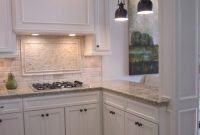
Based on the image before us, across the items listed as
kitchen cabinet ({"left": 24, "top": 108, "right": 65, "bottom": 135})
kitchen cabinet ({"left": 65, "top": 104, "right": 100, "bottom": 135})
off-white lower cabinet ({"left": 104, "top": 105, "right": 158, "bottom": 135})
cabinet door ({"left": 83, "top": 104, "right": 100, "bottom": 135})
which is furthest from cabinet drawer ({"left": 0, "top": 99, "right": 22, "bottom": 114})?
off-white lower cabinet ({"left": 104, "top": 105, "right": 158, "bottom": 135})

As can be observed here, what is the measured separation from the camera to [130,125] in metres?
2.66

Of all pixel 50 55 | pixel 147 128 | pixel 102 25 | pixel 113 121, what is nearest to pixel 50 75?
pixel 50 55

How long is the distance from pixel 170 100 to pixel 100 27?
1.68 metres

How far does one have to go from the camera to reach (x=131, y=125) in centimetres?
264

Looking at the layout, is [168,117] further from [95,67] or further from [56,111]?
[95,67]

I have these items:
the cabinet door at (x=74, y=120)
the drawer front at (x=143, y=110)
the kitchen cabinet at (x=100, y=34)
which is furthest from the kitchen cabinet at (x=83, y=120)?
the kitchen cabinet at (x=100, y=34)

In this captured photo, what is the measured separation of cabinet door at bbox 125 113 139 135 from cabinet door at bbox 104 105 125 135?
9cm

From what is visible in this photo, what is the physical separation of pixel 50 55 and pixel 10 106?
41.6 inches

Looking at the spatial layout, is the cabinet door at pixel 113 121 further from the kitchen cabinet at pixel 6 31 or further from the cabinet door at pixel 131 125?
the kitchen cabinet at pixel 6 31

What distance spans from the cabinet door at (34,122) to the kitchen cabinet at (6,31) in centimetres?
80

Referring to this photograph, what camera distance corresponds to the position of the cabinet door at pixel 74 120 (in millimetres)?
3092

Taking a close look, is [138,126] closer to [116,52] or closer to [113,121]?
[113,121]

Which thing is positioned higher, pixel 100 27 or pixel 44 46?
pixel 100 27

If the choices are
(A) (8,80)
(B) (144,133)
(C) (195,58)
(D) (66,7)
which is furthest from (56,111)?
(C) (195,58)
